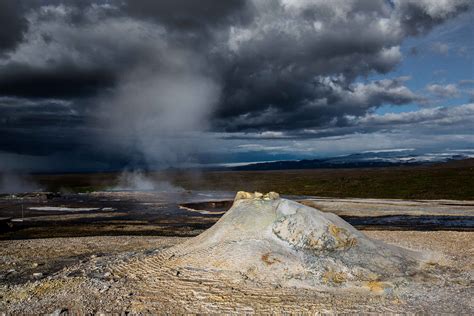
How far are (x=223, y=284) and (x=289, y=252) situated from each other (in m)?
2.24

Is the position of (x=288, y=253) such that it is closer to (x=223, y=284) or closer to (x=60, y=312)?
(x=223, y=284)

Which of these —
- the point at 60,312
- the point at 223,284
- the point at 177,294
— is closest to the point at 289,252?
the point at 223,284

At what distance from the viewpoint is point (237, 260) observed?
11.2 meters

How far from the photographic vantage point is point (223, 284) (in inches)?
406

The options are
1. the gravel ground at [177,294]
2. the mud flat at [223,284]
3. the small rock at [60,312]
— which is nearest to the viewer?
the small rock at [60,312]

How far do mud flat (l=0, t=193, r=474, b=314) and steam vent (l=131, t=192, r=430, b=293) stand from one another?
0.12ft

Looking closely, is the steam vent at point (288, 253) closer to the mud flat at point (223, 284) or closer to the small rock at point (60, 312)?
the mud flat at point (223, 284)

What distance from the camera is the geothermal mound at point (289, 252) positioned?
35.1 feet

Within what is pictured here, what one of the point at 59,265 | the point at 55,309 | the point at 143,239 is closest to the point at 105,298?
the point at 55,309

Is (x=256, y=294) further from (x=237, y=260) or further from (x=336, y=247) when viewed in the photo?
(x=336, y=247)

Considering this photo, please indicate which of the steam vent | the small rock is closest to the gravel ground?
the small rock

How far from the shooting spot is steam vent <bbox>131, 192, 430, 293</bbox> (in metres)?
10.6

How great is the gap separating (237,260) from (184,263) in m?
1.67

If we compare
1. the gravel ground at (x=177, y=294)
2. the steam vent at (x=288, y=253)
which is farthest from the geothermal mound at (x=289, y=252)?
the gravel ground at (x=177, y=294)
